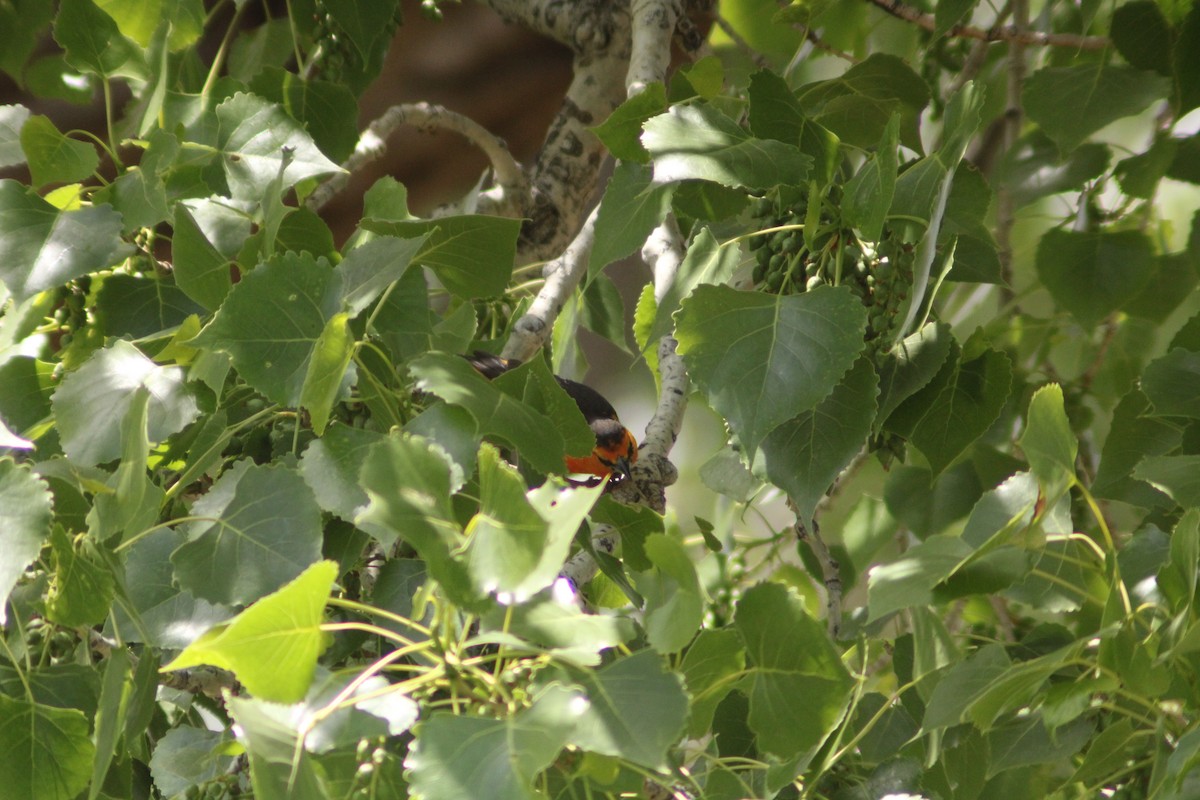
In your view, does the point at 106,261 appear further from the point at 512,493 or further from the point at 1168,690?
the point at 1168,690

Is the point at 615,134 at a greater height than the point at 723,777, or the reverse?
the point at 615,134

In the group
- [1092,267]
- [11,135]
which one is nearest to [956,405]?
[1092,267]

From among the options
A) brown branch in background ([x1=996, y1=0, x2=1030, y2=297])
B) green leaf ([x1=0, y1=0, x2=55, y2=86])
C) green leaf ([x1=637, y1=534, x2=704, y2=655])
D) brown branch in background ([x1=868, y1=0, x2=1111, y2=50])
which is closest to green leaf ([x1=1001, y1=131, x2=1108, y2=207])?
brown branch in background ([x1=996, y1=0, x2=1030, y2=297])

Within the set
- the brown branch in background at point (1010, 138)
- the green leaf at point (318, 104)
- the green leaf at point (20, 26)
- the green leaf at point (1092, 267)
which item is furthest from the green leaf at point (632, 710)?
the green leaf at point (20, 26)

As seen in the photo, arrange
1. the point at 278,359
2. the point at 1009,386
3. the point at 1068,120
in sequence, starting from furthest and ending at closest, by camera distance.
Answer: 1. the point at 1068,120
2. the point at 1009,386
3. the point at 278,359

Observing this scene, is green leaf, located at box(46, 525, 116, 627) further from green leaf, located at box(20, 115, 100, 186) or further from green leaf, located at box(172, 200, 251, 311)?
green leaf, located at box(20, 115, 100, 186)

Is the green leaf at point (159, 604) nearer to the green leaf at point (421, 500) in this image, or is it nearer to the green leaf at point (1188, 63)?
the green leaf at point (421, 500)

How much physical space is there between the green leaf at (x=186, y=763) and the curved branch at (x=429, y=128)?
0.58 meters

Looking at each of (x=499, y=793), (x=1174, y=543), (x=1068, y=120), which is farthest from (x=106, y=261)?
(x=1068, y=120)

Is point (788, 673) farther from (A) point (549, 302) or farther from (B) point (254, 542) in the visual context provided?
(A) point (549, 302)

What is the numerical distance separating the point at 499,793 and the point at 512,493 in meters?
0.12

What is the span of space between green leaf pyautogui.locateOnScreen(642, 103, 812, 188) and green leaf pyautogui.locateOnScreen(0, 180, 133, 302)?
0.38 meters

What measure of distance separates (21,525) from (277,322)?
0.17m

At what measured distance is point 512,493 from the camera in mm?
469
